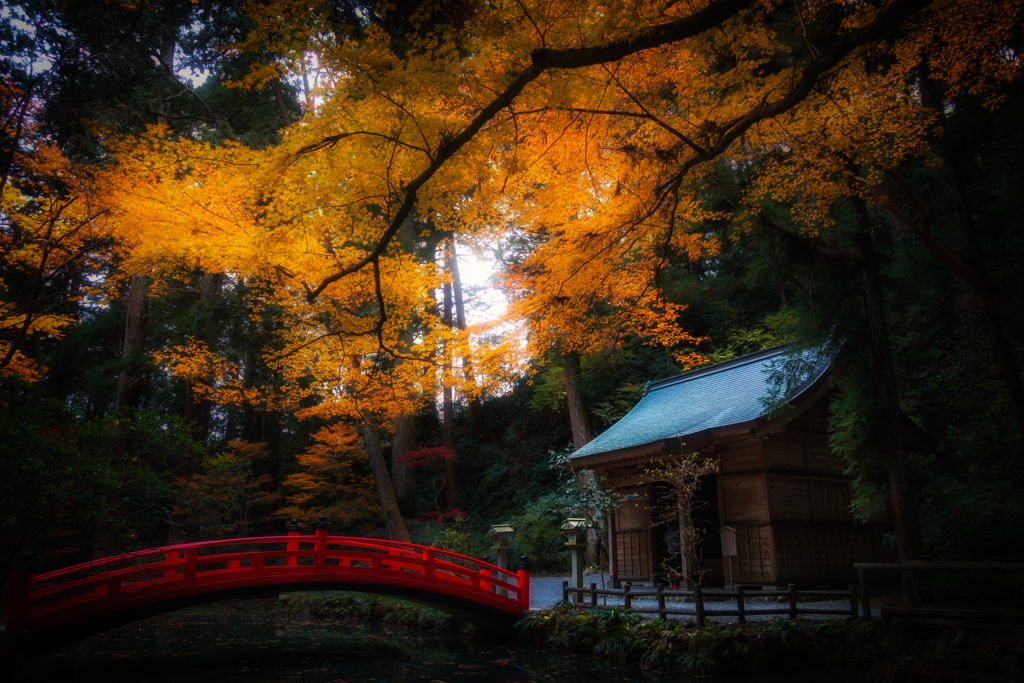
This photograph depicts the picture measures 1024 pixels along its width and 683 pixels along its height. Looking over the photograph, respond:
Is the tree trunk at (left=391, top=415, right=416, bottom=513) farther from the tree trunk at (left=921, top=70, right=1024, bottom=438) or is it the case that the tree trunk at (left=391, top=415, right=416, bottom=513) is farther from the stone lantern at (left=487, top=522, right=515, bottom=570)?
the tree trunk at (left=921, top=70, right=1024, bottom=438)

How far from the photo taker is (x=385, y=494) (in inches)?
558

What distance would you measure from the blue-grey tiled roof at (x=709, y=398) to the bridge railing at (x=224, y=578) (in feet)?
11.4

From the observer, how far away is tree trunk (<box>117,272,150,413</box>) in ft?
46.7

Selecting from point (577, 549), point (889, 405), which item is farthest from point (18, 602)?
point (889, 405)

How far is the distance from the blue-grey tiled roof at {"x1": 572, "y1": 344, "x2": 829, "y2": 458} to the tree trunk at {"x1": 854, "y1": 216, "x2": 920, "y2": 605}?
2.70 ft

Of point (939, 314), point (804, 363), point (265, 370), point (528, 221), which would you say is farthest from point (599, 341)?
point (265, 370)

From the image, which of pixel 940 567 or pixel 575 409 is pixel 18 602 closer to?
pixel 940 567

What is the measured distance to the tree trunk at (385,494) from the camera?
1395 centimetres

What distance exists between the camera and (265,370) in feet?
59.1

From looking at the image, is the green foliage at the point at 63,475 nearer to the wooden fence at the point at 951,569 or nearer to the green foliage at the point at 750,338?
the wooden fence at the point at 951,569

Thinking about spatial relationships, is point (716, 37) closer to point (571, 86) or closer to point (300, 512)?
point (571, 86)

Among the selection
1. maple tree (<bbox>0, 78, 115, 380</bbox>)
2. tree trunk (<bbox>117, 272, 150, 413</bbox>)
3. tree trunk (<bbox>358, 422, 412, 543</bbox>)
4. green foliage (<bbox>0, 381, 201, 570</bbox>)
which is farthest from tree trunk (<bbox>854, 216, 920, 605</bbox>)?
tree trunk (<bbox>117, 272, 150, 413</bbox>)

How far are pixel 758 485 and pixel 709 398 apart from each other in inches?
89.4

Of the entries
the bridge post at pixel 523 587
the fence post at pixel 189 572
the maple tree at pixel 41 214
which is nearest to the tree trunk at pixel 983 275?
the bridge post at pixel 523 587
